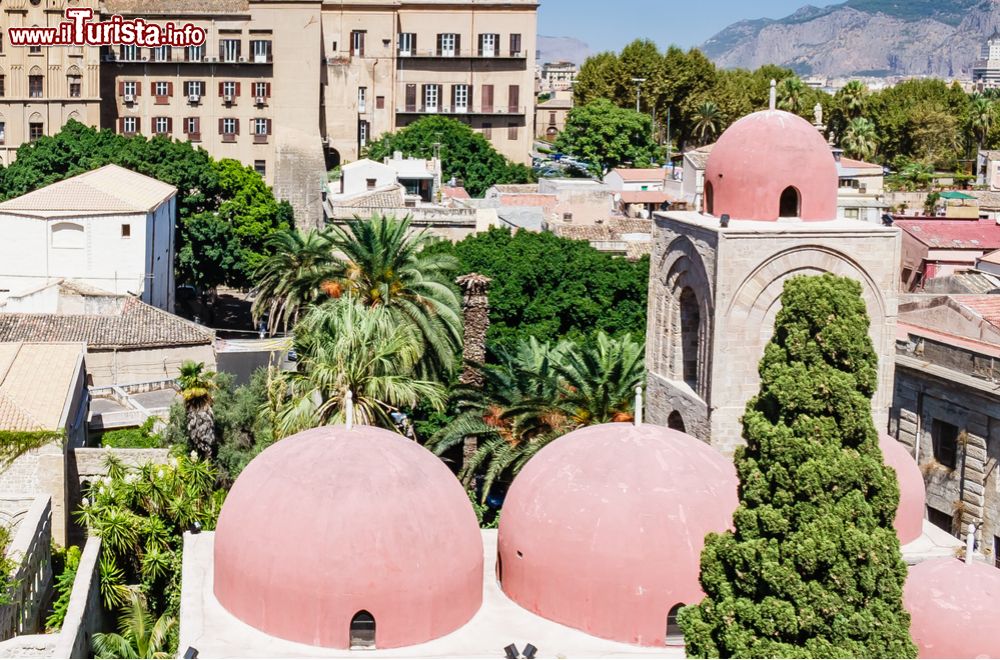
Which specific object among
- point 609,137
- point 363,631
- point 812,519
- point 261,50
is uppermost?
point 261,50

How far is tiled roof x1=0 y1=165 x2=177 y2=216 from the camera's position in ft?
159

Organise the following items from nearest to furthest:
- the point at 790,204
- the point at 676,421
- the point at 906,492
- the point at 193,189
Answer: the point at 906,492
the point at 790,204
the point at 676,421
the point at 193,189

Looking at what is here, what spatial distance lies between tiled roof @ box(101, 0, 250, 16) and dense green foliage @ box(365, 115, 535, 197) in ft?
35.0

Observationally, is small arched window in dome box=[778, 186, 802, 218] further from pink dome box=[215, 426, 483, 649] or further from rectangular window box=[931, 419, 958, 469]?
pink dome box=[215, 426, 483, 649]

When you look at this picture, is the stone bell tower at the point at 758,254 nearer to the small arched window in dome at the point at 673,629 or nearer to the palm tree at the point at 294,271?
the small arched window in dome at the point at 673,629

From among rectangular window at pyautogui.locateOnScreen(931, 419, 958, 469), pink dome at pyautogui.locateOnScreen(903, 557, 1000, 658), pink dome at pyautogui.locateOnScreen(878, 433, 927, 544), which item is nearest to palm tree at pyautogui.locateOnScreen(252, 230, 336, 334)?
rectangular window at pyautogui.locateOnScreen(931, 419, 958, 469)

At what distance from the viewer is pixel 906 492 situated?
21.4m

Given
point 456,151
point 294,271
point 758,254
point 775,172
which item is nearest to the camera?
point 758,254

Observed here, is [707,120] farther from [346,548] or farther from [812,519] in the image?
[812,519]

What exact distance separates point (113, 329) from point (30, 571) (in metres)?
18.4

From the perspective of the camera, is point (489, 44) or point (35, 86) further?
point (489, 44)

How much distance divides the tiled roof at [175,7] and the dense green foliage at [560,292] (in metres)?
38.9

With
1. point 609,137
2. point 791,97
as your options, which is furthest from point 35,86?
point 791,97

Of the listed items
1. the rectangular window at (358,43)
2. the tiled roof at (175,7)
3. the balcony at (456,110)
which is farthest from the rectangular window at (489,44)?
the tiled roof at (175,7)
